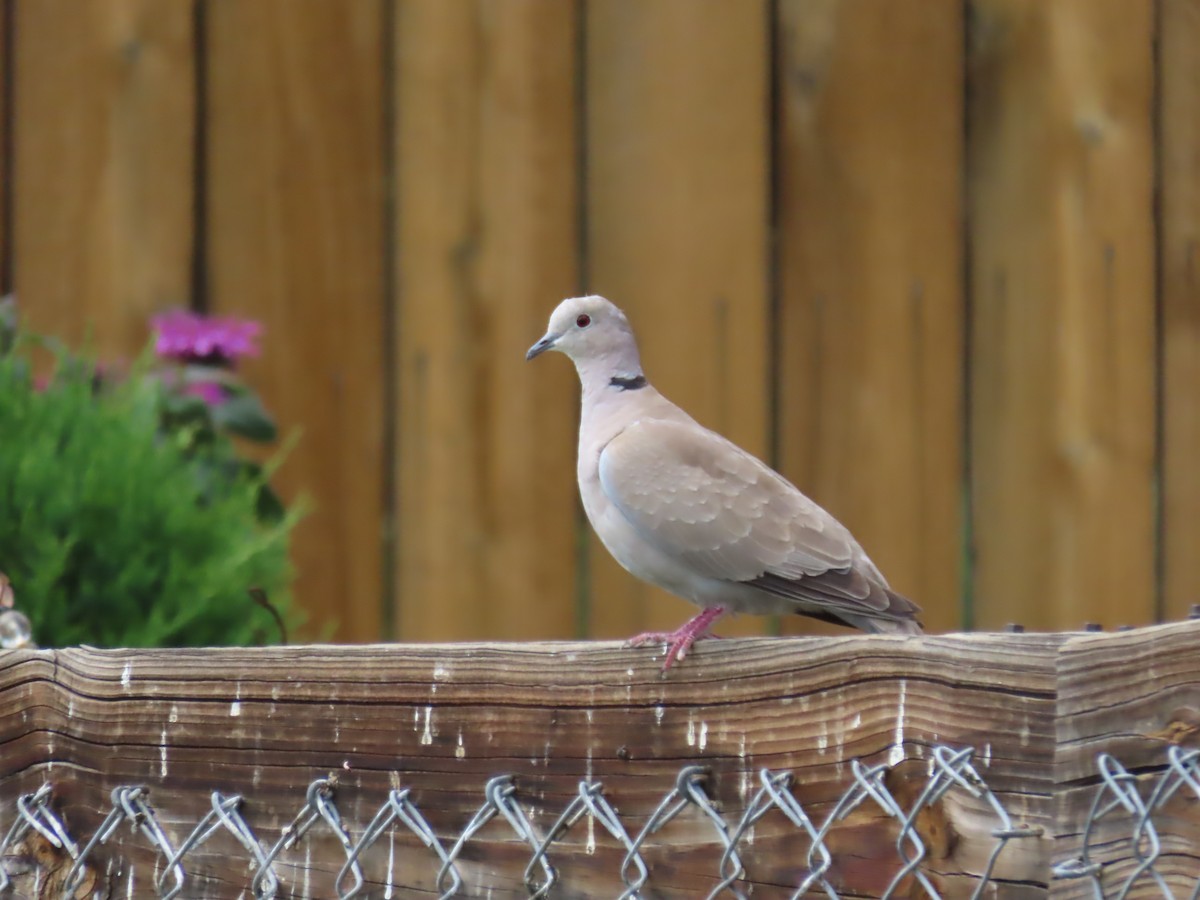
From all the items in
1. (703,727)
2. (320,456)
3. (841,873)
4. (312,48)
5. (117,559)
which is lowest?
(841,873)

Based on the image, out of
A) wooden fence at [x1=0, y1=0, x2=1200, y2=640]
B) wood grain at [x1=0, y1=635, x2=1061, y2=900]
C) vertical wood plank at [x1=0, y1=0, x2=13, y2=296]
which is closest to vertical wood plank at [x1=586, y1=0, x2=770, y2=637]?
wooden fence at [x1=0, y1=0, x2=1200, y2=640]

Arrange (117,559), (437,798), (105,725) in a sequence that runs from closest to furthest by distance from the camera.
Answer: (437,798), (105,725), (117,559)

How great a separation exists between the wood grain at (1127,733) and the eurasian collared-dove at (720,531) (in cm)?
89

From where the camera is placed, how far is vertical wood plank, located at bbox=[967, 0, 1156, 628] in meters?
3.08

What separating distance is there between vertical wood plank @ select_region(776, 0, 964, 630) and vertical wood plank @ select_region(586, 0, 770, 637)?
6 cm

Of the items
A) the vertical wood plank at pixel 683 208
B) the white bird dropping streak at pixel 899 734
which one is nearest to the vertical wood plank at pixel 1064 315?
the vertical wood plank at pixel 683 208

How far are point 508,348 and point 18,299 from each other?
0.95 meters

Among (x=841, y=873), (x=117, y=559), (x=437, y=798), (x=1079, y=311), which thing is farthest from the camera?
(x=1079, y=311)

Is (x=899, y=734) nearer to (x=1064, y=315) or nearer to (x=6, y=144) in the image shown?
(x=1064, y=315)

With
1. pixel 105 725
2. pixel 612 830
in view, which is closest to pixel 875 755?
pixel 612 830

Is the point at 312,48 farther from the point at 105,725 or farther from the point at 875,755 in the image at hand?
the point at 875,755

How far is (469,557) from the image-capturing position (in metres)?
3.19

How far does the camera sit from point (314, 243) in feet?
10.6

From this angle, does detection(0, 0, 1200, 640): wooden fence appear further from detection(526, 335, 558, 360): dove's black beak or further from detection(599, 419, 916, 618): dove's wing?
detection(599, 419, 916, 618): dove's wing
